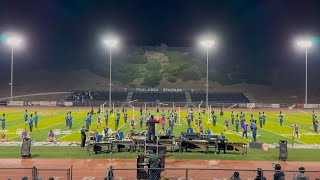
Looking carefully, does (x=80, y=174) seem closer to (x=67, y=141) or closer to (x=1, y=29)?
(x=67, y=141)

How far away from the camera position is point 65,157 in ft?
68.3

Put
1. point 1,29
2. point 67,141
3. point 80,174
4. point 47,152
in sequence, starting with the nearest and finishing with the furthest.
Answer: point 80,174 → point 47,152 → point 67,141 → point 1,29

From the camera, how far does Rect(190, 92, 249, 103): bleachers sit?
8583cm

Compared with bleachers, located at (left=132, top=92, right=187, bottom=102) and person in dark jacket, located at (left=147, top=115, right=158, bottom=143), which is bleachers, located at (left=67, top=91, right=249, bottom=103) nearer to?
bleachers, located at (left=132, top=92, right=187, bottom=102)

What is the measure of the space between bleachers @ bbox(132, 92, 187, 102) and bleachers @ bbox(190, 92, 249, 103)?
2818 mm

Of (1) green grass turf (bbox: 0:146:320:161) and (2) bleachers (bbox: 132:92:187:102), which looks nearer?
(1) green grass turf (bbox: 0:146:320:161)

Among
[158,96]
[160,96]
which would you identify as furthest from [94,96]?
[160,96]

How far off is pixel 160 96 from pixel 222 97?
1350 cm

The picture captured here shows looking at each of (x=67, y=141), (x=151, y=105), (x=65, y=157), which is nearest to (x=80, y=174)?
(x=65, y=157)

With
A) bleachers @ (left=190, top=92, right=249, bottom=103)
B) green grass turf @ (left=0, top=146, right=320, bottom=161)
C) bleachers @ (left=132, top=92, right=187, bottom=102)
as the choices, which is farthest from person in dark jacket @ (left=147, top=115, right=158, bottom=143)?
bleachers @ (left=132, top=92, right=187, bottom=102)

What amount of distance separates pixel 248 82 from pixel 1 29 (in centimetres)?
6450

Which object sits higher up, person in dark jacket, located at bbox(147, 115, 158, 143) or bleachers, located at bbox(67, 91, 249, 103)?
bleachers, located at bbox(67, 91, 249, 103)

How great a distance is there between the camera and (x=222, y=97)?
89.5 m

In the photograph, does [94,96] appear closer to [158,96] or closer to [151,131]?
[158,96]
